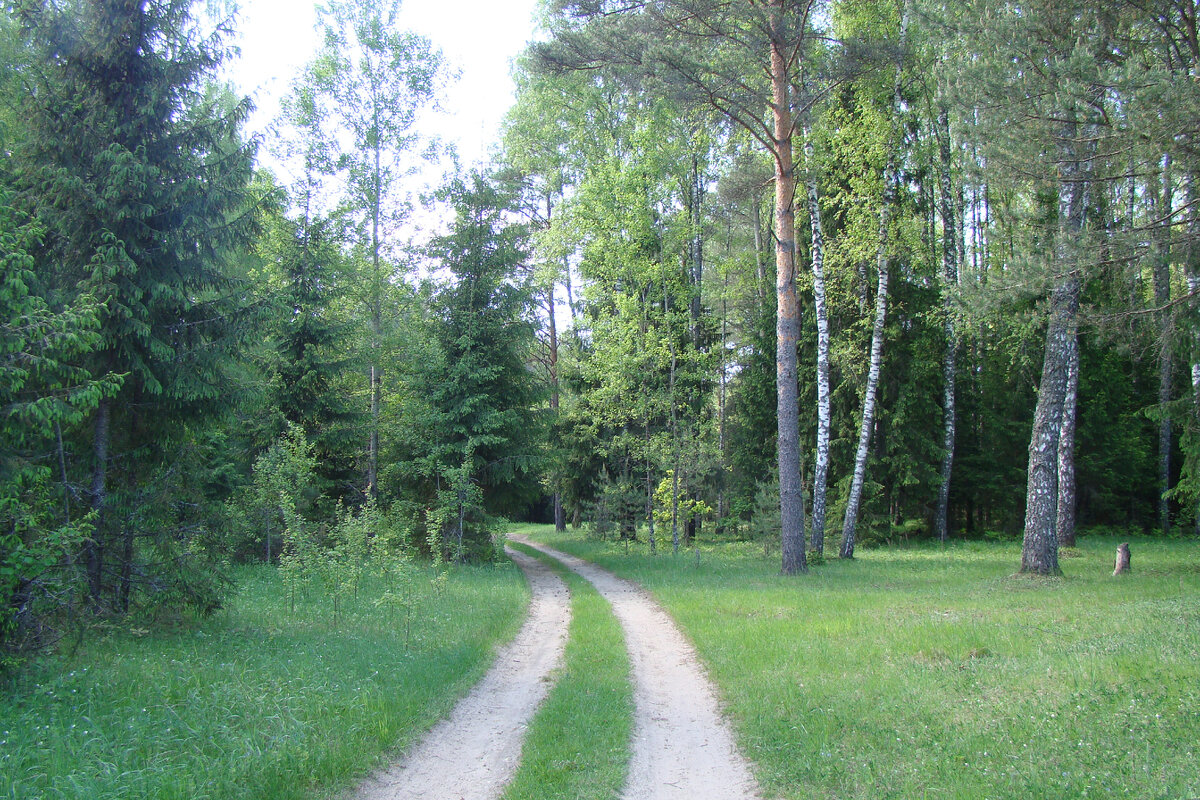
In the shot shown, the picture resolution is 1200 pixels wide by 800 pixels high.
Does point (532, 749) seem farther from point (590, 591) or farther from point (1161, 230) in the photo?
point (1161, 230)

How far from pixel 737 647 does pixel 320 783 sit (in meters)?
5.50

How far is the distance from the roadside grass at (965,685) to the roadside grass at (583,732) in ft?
3.79

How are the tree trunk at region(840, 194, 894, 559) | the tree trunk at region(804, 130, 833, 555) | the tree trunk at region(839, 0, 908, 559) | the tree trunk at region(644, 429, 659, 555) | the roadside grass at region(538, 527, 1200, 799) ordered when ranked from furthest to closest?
the tree trunk at region(644, 429, 659, 555) → the tree trunk at region(804, 130, 833, 555) → the tree trunk at region(840, 194, 894, 559) → the tree trunk at region(839, 0, 908, 559) → the roadside grass at region(538, 527, 1200, 799)

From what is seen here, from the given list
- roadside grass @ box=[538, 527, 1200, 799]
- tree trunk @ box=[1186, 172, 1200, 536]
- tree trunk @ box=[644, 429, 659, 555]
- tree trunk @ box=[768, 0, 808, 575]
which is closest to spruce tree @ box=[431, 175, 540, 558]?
tree trunk @ box=[644, 429, 659, 555]

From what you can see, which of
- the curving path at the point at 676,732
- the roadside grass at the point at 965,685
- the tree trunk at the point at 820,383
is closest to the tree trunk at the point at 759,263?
the tree trunk at the point at 820,383

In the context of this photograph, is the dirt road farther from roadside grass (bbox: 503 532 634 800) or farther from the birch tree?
the birch tree

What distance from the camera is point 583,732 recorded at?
6.17 meters

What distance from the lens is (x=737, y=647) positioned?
28.9 ft

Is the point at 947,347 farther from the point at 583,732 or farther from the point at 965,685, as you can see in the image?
the point at 583,732

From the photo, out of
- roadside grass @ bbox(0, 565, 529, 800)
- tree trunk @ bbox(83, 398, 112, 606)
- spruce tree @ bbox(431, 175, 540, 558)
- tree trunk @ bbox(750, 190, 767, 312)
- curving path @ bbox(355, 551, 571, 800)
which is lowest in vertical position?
curving path @ bbox(355, 551, 571, 800)

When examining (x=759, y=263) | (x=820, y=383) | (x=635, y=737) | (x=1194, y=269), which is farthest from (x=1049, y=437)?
(x=759, y=263)

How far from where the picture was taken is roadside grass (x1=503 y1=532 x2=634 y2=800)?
5.05 metres

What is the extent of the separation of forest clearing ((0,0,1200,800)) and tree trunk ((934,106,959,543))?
0.20m

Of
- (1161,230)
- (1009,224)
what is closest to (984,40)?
(1009,224)
